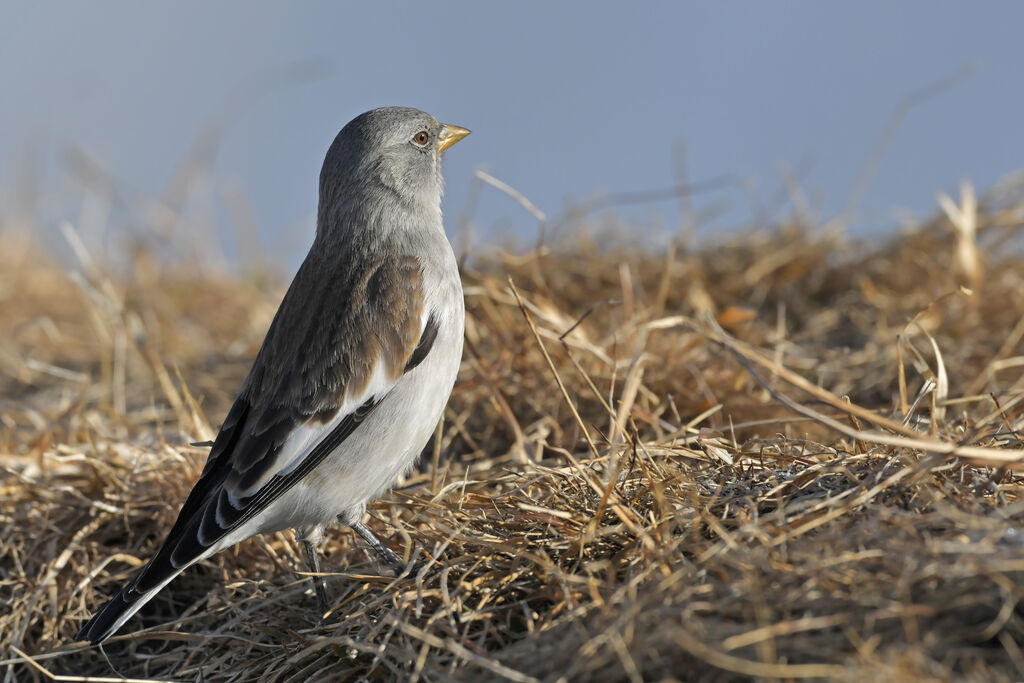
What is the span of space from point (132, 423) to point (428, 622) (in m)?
2.50

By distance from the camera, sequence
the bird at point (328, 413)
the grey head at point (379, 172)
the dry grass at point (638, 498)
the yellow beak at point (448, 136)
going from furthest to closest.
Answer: the yellow beak at point (448, 136) → the grey head at point (379, 172) → the bird at point (328, 413) → the dry grass at point (638, 498)

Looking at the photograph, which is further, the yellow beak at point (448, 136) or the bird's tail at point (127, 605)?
the yellow beak at point (448, 136)

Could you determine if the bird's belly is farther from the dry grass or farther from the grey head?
the grey head

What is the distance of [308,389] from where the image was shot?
2.67m

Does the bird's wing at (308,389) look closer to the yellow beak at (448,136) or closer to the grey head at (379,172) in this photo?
the grey head at (379,172)

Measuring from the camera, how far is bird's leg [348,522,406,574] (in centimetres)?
253

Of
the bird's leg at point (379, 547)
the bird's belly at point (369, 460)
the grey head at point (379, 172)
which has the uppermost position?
the grey head at point (379, 172)

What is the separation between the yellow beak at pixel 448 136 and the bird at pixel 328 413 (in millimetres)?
687

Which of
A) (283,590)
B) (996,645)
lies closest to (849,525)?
(996,645)

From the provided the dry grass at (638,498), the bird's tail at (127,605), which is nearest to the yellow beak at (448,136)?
the dry grass at (638,498)

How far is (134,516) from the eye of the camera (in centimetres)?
317

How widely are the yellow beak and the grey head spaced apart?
3.4 inches

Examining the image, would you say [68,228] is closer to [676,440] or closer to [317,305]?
[317,305]

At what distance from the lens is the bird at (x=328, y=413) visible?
2508mm
